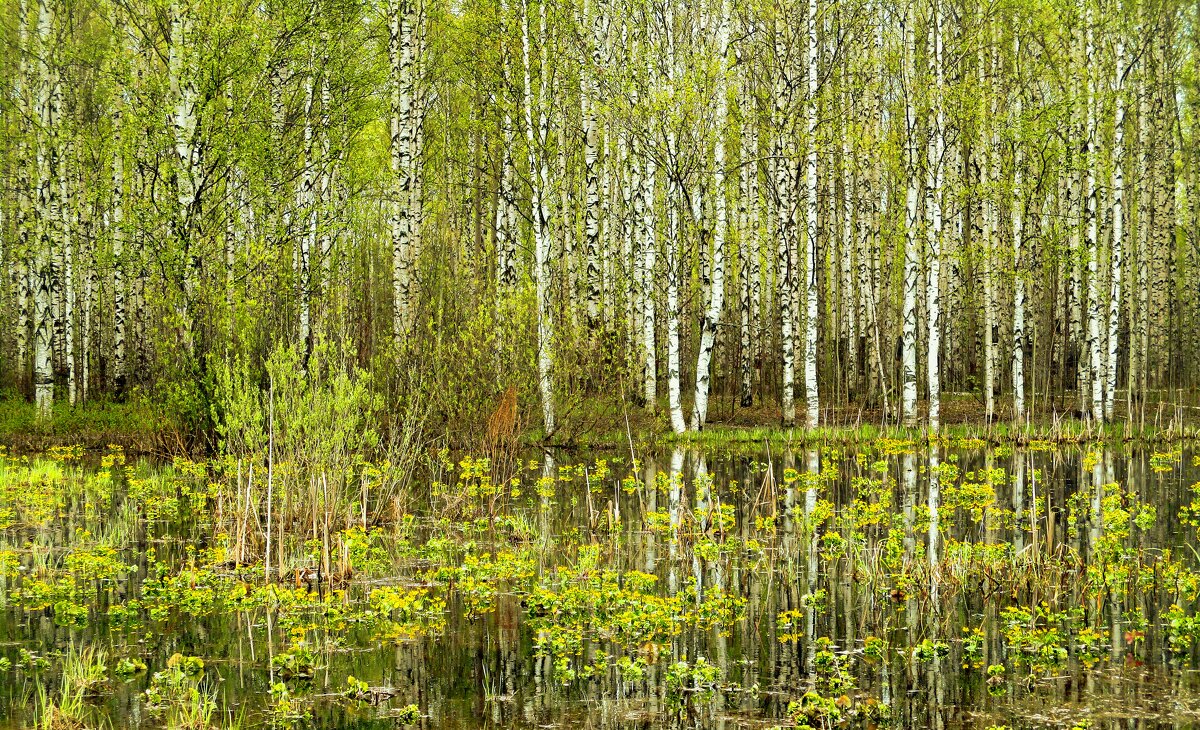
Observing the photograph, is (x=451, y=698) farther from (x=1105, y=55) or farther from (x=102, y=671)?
(x=1105, y=55)

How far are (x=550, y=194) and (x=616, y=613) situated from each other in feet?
60.3

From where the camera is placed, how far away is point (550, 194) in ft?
82.4

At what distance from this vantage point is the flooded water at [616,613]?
5.74 metres

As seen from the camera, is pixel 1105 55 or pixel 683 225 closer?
pixel 1105 55

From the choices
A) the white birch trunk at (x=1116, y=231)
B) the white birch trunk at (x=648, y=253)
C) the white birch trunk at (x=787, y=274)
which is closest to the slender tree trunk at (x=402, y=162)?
the white birch trunk at (x=648, y=253)

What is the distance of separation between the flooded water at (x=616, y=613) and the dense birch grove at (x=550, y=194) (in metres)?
3.68

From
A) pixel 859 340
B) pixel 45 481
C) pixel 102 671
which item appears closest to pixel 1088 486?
pixel 102 671

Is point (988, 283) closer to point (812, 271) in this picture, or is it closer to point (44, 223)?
point (812, 271)

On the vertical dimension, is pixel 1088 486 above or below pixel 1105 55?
below

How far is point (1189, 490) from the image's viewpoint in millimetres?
13539

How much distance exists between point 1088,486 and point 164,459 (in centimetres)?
1398

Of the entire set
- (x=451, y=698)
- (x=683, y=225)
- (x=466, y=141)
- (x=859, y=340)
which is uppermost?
(x=466, y=141)

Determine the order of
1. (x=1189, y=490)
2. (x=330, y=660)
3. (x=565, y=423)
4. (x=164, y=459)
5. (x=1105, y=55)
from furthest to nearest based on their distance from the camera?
1. (x=1105, y=55)
2. (x=565, y=423)
3. (x=164, y=459)
4. (x=1189, y=490)
5. (x=330, y=660)

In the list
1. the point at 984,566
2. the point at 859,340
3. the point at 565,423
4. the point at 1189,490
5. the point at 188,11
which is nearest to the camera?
the point at 984,566
